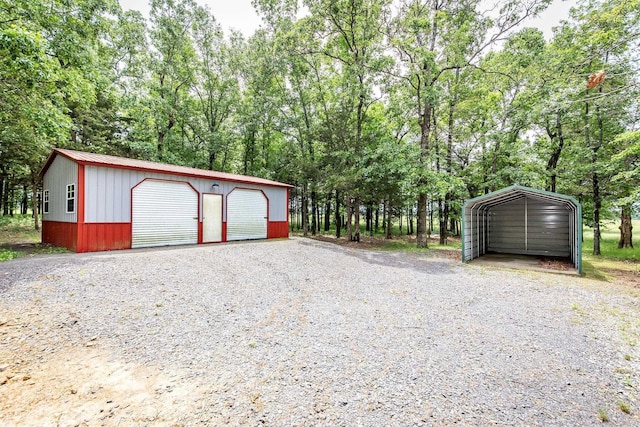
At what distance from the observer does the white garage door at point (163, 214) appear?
8977mm

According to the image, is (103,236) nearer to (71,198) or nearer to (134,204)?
(134,204)

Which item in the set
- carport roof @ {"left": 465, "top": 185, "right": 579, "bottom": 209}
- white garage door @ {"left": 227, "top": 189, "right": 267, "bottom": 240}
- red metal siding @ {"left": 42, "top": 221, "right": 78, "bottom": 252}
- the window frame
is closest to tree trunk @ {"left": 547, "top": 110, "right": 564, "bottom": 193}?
carport roof @ {"left": 465, "top": 185, "right": 579, "bottom": 209}

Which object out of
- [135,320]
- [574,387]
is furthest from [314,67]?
[574,387]

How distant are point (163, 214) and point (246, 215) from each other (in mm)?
3490

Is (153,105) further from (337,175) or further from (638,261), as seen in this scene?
(638,261)

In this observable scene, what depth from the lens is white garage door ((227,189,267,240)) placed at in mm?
11703

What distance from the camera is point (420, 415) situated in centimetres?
210

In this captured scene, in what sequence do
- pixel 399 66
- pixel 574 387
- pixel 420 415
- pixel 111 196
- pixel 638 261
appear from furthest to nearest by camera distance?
1. pixel 399 66
2. pixel 638 261
3. pixel 111 196
4. pixel 574 387
5. pixel 420 415

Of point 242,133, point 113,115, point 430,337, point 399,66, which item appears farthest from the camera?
point 242,133

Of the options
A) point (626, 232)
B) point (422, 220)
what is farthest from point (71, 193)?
point (626, 232)

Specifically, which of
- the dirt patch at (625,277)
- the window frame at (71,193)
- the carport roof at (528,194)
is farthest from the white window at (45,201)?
the dirt patch at (625,277)

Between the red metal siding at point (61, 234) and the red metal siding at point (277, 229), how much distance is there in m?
7.12

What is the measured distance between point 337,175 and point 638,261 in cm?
1213

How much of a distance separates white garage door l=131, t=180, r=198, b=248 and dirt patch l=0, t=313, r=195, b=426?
6533 millimetres
